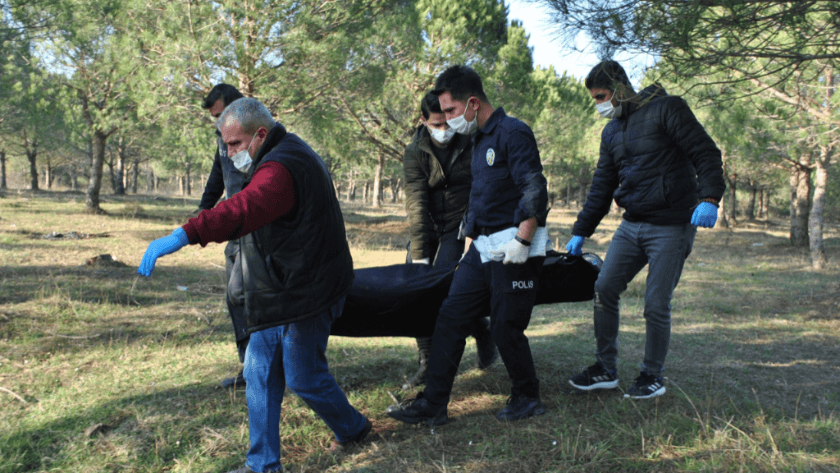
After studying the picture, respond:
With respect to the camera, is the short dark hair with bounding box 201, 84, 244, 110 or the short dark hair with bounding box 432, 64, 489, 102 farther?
the short dark hair with bounding box 201, 84, 244, 110

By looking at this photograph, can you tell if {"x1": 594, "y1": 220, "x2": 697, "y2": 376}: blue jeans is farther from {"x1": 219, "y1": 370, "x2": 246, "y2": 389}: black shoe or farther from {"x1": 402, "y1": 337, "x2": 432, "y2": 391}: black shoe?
{"x1": 219, "y1": 370, "x2": 246, "y2": 389}: black shoe

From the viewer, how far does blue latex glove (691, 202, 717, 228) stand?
285 cm

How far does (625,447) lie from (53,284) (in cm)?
650

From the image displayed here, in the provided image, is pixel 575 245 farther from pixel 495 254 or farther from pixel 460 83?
pixel 460 83

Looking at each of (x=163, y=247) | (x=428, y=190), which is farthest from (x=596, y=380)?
(x=163, y=247)

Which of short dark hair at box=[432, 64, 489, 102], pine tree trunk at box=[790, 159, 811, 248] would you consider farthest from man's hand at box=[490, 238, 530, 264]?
pine tree trunk at box=[790, 159, 811, 248]

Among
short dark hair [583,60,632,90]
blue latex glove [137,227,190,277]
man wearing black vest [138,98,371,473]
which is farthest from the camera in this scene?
short dark hair [583,60,632,90]

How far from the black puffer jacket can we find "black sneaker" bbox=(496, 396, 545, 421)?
1.26 meters

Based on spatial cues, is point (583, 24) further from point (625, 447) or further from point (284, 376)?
point (284, 376)

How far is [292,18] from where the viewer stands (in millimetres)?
11508

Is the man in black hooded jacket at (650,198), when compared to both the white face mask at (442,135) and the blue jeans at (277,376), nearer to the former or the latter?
the white face mask at (442,135)

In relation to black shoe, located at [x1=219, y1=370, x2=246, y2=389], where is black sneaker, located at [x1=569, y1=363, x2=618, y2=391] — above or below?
above

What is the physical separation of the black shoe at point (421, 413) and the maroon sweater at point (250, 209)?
137cm

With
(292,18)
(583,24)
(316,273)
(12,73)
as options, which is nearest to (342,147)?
(292,18)
